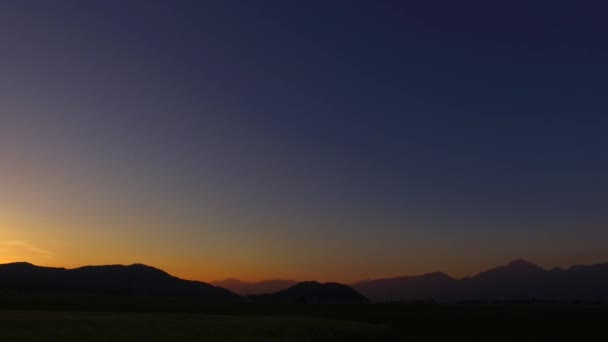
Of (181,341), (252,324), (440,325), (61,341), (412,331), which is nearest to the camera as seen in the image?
(61,341)

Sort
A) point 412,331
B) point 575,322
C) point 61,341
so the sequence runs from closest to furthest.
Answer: point 61,341
point 412,331
point 575,322

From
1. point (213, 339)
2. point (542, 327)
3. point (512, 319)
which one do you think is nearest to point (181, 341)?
point (213, 339)

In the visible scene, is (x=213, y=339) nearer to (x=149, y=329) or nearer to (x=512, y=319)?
(x=149, y=329)

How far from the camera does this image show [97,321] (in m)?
58.4

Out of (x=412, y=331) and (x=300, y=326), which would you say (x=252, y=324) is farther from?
(x=412, y=331)

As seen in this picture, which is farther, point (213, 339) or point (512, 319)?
point (512, 319)

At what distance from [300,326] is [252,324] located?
750 centimetres

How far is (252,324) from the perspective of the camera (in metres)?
68.9

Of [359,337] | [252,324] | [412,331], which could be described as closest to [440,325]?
[412,331]

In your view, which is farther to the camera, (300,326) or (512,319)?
(512,319)

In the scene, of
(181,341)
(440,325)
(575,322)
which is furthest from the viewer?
(575,322)

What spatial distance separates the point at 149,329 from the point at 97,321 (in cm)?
588

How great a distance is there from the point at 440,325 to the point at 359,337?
3230 centimetres

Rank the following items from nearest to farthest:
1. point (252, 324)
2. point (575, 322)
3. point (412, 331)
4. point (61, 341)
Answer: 1. point (61, 341)
2. point (252, 324)
3. point (412, 331)
4. point (575, 322)
